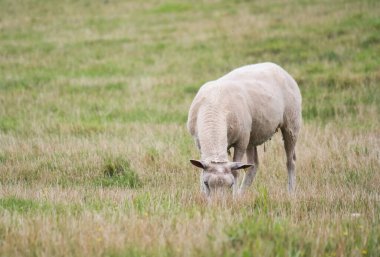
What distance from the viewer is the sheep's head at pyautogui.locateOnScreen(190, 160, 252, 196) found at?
5.52 m

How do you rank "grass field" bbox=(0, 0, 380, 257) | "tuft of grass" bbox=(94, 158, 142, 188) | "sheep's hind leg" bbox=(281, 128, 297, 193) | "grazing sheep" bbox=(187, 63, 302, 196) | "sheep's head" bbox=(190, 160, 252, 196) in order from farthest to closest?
"sheep's hind leg" bbox=(281, 128, 297, 193)
"tuft of grass" bbox=(94, 158, 142, 188)
"grazing sheep" bbox=(187, 63, 302, 196)
"sheep's head" bbox=(190, 160, 252, 196)
"grass field" bbox=(0, 0, 380, 257)

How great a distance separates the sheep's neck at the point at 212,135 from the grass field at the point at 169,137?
0.51 m

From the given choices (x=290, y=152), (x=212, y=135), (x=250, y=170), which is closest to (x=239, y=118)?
(x=212, y=135)

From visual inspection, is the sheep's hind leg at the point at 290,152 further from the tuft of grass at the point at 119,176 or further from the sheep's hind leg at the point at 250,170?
the tuft of grass at the point at 119,176

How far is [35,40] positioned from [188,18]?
7.53 meters

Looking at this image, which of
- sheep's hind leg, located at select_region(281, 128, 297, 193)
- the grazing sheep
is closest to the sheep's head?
the grazing sheep

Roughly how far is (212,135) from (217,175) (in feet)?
2.41

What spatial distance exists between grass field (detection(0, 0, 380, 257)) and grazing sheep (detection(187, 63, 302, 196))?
1.11 ft

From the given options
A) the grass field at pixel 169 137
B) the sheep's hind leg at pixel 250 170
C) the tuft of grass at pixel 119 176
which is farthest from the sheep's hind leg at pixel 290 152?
the tuft of grass at pixel 119 176

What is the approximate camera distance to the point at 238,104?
6.72 meters

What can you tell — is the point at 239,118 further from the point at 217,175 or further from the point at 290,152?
the point at 290,152

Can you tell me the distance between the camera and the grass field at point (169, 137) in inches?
175

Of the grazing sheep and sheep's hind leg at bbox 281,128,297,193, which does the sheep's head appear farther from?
sheep's hind leg at bbox 281,128,297,193

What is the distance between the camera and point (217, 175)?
554 centimetres
